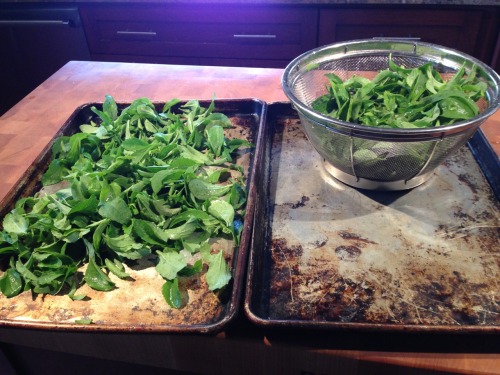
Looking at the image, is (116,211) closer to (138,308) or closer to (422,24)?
(138,308)

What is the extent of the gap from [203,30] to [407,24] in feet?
2.85

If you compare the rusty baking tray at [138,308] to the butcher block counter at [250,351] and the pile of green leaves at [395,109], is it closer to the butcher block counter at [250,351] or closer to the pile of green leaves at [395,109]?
the butcher block counter at [250,351]

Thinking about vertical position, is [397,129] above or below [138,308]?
above

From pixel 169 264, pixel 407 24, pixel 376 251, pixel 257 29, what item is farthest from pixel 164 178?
pixel 407 24

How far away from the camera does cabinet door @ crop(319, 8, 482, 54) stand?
1.81 metres

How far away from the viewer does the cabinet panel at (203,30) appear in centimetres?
192

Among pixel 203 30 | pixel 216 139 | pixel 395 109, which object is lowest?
pixel 203 30

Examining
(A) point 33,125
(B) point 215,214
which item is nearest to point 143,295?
(B) point 215,214

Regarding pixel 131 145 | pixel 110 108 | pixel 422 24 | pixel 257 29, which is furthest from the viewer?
pixel 257 29

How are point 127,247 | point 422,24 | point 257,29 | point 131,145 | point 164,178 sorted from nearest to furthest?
point 127,247, point 164,178, point 131,145, point 422,24, point 257,29

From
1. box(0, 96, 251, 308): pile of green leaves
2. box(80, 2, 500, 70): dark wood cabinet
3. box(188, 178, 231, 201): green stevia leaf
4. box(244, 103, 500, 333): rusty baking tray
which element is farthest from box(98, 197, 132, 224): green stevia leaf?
box(80, 2, 500, 70): dark wood cabinet

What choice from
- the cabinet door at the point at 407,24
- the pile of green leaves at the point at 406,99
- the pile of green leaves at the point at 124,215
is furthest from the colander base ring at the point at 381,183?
the cabinet door at the point at 407,24

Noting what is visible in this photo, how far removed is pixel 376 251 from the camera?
2.65 feet

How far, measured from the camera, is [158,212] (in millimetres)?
866
